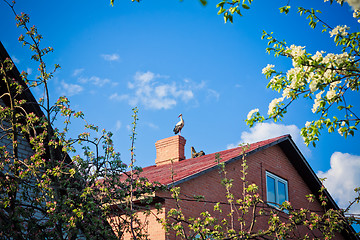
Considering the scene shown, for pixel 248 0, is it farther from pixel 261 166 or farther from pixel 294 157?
pixel 294 157

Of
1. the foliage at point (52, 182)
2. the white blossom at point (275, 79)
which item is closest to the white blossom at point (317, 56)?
the white blossom at point (275, 79)

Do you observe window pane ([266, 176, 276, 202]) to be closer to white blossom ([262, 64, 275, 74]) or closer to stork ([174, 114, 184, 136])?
stork ([174, 114, 184, 136])

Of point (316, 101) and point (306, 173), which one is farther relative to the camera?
point (306, 173)

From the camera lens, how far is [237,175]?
13875 mm

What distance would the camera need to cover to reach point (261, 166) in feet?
50.3

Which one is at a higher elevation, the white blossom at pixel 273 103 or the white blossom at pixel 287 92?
the white blossom at pixel 287 92

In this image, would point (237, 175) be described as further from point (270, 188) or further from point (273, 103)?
point (273, 103)

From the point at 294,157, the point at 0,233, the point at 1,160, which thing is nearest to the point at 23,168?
the point at 1,160

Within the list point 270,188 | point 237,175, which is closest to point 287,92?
point 237,175

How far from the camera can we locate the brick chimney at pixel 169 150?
17.2 m

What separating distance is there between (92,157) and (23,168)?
1241 mm

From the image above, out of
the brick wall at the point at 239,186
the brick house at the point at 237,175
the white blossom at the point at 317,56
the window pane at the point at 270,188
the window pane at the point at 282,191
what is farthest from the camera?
the window pane at the point at 282,191

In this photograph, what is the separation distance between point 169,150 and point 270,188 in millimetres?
4479

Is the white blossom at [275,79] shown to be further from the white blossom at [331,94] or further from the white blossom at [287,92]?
the white blossom at [331,94]
